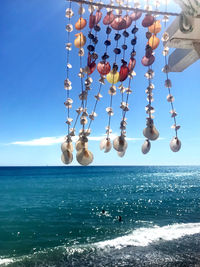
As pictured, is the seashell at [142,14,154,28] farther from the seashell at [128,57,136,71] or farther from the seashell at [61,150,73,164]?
the seashell at [61,150,73,164]

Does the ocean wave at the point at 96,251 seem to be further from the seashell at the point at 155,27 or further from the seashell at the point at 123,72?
the seashell at the point at 155,27

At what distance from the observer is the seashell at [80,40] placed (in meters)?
1.32

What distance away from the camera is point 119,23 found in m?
1.26

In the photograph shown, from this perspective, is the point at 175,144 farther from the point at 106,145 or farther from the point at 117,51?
the point at 117,51

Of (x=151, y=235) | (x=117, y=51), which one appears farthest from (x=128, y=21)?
(x=151, y=235)

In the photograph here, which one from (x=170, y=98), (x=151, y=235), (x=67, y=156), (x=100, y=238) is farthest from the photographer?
(x=151, y=235)

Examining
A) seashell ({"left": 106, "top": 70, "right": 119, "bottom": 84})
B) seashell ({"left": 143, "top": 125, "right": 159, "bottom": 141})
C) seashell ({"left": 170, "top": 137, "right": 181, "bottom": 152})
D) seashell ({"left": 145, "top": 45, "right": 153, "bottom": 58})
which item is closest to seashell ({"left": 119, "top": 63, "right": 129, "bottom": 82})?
seashell ({"left": 106, "top": 70, "right": 119, "bottom": 84})

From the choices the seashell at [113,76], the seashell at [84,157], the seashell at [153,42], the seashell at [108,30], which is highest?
the seashell at [108,30]

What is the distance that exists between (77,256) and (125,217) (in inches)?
352

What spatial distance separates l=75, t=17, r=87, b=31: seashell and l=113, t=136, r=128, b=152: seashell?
26.5 inches

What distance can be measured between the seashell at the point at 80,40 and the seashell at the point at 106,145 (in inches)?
22.5

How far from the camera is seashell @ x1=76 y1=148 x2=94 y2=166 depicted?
42.4 inches

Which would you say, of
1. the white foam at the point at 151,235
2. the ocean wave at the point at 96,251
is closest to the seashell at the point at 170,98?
the ocean wave at the point at 96,251

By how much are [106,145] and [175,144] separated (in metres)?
0.40
